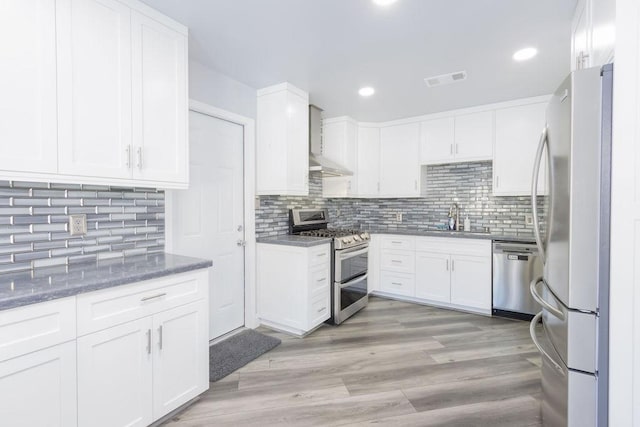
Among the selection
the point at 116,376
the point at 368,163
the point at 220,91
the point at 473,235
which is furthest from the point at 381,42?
the point at 116,376

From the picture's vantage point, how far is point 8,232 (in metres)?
1.52

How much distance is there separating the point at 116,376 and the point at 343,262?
7.18ft

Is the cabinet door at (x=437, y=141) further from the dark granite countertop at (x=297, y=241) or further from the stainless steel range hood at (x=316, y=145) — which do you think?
the dark granite countertop at (x=297, y=241)

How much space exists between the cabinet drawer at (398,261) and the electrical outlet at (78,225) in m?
3.31

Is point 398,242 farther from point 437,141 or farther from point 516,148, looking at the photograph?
point 516,148

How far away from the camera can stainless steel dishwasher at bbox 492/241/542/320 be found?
10.5 feet

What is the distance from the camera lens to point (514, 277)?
3.27 m

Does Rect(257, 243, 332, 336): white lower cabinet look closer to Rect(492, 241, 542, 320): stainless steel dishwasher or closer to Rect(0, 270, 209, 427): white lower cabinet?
Rect(0, 270, 209, 427): white lower cabinet

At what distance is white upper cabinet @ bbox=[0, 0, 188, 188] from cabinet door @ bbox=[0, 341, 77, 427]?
2.63ft

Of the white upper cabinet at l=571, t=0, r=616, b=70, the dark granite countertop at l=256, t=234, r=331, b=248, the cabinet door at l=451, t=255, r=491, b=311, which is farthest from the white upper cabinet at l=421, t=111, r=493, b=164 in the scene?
the dark granite countertop at l=256, t=234, r=331, b=248

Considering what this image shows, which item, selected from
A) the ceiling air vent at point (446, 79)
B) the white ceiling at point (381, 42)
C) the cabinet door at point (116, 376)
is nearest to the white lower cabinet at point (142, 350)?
the cabinet door at point (116, 376)

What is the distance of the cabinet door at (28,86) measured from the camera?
1.29 metres

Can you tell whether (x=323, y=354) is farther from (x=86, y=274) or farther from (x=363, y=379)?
(x=86, y=274)

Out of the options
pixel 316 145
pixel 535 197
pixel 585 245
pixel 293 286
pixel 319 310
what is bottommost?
pixel 319 310
